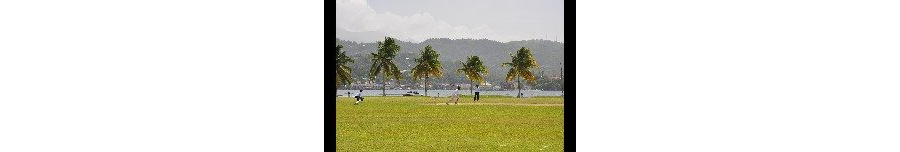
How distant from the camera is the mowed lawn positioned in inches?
167

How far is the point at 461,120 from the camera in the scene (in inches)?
181

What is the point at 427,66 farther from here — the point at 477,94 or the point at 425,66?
the point at 477,94

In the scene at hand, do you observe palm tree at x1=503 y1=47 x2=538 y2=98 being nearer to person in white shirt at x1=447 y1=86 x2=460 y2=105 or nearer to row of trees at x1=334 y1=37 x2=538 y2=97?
row of trees at x1=334 y1=37 x2=538 y2=97

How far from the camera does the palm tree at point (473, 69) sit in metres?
4.25

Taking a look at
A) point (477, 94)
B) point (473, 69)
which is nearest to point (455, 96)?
point (477, 94)

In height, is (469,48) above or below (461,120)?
above

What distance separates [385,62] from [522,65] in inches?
24.9

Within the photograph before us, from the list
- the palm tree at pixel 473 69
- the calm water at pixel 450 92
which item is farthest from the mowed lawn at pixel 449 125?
the palm tree at pixel 473 69

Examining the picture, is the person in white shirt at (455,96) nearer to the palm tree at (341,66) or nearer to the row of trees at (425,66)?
the row of trees at (425,66)

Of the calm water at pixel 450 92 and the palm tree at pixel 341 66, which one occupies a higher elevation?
the palm tree at pixel 341 66

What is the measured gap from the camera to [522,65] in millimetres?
4230
